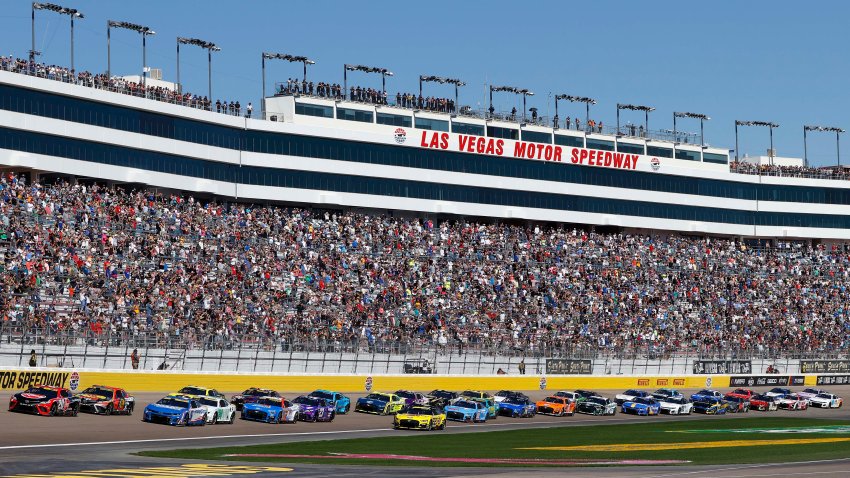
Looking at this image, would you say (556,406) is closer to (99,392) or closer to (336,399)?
(336,399)

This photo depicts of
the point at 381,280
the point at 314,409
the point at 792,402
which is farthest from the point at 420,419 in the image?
the point at 792,402

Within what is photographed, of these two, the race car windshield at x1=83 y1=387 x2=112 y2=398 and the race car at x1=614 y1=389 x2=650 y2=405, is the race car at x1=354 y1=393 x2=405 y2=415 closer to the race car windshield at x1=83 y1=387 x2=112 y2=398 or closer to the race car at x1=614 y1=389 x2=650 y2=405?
the race car windshield at x1=83 y1=387 x2=112 y2=398

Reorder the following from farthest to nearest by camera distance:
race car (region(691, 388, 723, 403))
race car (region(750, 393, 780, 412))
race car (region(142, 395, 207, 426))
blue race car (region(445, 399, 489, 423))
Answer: race car (region(750, 393, 780, 412)) → race car (region(691, 388, 723, 403)) → blue race car (region(445, 399, 489, 423)) → race car (region(142, 395, 207, 426))

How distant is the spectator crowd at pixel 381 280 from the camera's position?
61375 millimetres

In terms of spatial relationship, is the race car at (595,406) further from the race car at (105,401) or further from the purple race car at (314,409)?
the race car at (105,401)

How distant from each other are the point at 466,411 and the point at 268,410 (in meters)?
Answer: 11.0

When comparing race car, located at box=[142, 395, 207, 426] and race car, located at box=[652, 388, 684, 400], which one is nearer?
race car, located at box=[142, 395, 207, 426]

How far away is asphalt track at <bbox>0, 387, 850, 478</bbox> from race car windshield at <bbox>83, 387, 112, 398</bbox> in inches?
34.9

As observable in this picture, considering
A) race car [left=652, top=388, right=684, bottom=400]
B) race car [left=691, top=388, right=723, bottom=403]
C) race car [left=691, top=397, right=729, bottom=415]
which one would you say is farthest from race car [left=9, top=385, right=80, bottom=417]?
race car [left=691, top=388, right=723, bottom=403]

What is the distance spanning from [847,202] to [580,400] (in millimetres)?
58758

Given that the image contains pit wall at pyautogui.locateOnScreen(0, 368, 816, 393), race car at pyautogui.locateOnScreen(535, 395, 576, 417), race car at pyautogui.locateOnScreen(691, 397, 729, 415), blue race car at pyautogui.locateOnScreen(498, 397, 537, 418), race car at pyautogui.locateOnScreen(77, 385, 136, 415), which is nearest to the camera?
Answer: race car at pyautogui.locateOnScreen(77, 385, 136, 415)

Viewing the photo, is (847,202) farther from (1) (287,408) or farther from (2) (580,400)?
(1) (287,408)

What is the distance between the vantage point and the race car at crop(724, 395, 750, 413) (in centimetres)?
7731

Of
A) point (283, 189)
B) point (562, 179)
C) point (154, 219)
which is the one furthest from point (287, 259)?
point (562, 179)
